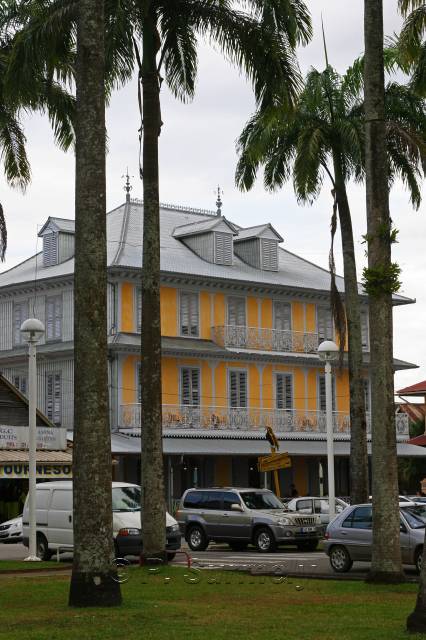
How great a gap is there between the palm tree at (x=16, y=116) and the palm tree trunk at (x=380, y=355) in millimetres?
6172

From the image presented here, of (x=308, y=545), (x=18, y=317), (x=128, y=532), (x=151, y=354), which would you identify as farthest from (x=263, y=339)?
(x=151, y=354)

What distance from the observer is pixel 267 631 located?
44.7ft

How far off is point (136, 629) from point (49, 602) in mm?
3515

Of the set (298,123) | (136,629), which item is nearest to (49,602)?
(136,629)

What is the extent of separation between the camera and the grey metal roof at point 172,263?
54750mm

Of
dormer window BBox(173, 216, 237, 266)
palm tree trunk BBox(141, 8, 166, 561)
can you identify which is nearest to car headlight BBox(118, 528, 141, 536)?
palm tree trunk BBox(141, 8, 166, 561)

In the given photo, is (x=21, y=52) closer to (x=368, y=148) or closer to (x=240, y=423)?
(x=368, y=148)

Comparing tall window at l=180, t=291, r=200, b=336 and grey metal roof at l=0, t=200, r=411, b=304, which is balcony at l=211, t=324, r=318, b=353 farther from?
grey metal roof at l=0, t=200, r=411, b=304

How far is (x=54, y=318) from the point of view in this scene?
54938mm

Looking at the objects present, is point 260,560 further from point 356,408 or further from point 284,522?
point 356,408

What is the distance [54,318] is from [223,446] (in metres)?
9.33

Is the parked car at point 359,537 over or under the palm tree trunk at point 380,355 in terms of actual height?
under

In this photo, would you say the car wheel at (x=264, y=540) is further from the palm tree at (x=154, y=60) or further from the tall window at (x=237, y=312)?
the tall window at (x=237, y=312)

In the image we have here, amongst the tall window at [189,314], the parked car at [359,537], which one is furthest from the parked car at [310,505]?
the tall window at [189,314]
